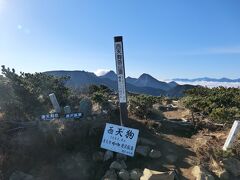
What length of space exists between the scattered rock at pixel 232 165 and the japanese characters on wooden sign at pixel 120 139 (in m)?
3.02

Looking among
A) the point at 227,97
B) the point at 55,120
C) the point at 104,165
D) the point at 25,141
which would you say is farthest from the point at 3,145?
the point at 227,97

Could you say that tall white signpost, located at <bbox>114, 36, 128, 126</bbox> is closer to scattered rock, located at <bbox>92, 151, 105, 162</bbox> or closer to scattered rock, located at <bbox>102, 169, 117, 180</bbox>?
scattered rock, located at <bbox>92, 151, 105, 162</bbox>

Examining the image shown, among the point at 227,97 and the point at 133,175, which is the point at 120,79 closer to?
the point at 133,175

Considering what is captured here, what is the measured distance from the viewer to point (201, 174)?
9094mm

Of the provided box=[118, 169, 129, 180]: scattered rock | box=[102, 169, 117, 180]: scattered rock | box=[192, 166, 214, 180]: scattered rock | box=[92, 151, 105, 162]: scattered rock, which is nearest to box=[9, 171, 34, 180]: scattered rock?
box=[92, 151, 105, 162]: scattered rock

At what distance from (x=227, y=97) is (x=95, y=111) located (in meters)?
9.37

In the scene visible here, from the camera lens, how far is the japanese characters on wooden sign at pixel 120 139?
10.2 metres

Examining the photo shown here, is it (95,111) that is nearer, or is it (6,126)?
(6,126)

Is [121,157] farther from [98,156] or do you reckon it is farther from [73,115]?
[73,115]

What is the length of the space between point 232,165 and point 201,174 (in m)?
1.33

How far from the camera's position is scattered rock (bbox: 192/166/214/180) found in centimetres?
905

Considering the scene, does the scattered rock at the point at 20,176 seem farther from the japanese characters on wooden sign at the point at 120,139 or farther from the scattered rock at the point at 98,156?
the japanese characters on wooden sign at the point at 120,139

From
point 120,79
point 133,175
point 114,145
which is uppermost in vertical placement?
point 120,79

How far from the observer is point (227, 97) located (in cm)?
1897
